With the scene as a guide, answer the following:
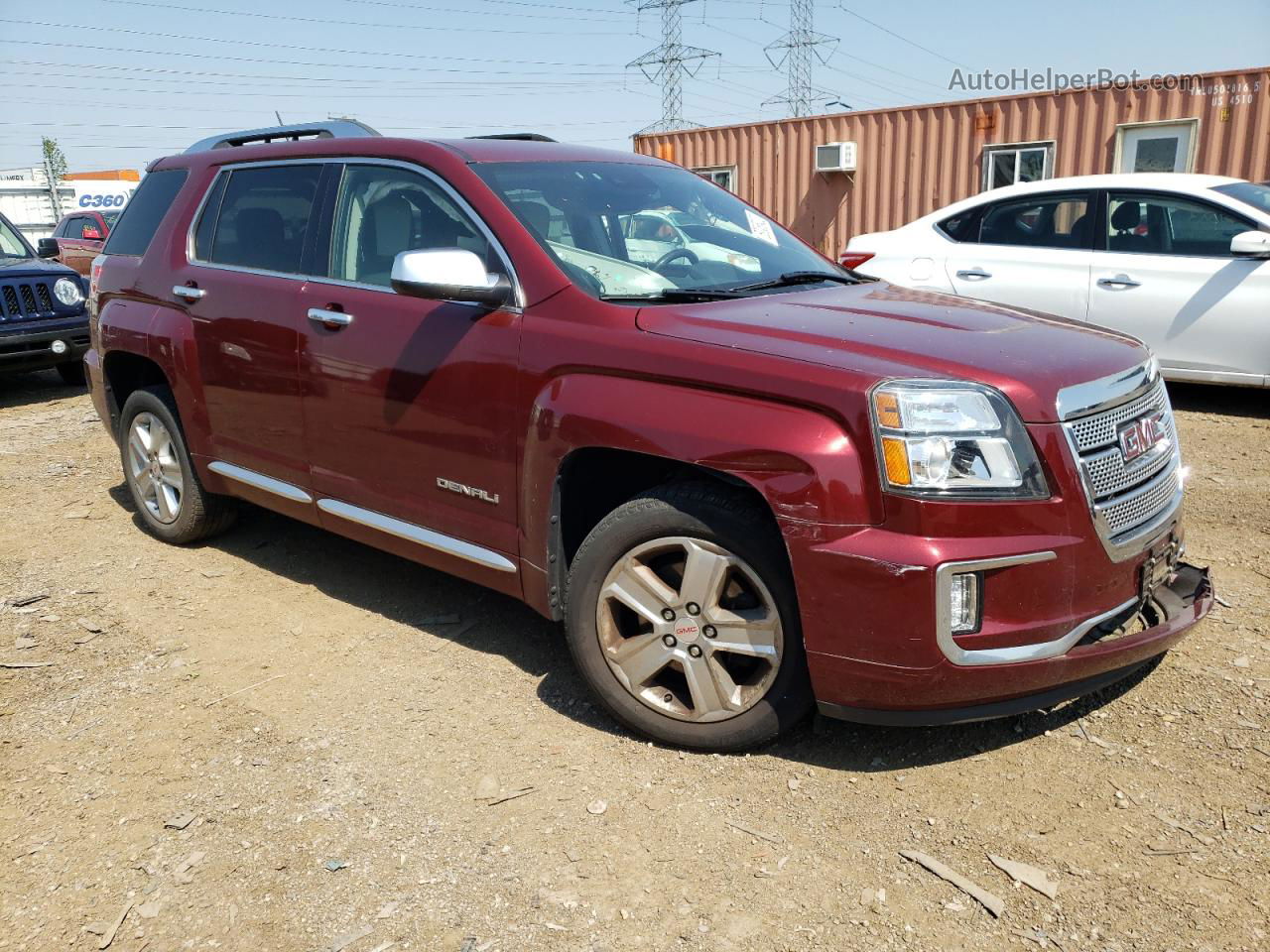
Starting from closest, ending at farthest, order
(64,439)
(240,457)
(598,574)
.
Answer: (598,574) → (240,457) → (64,439)

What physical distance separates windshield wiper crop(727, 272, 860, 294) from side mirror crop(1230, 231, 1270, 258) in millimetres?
3950

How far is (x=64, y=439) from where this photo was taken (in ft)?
24.9

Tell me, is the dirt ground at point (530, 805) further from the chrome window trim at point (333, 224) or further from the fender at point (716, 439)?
the chrome window trim at point (333, 224)

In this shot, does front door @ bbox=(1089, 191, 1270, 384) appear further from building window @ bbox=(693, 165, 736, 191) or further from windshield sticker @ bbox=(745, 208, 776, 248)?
building window @ bbox=(693, 165, 736, 191)

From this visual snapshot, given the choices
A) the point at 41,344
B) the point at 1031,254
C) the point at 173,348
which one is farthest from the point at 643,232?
the point at 41,344

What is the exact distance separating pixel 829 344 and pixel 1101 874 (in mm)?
1459

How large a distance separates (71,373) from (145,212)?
6287 mm

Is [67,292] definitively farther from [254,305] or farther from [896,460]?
[896,460]

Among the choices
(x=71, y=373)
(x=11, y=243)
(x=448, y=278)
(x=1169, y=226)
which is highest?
(x=448, y=278)

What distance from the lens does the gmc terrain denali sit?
247 centimetres

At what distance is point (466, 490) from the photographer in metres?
3.31

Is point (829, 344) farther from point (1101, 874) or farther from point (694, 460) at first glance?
point (1101, 874)

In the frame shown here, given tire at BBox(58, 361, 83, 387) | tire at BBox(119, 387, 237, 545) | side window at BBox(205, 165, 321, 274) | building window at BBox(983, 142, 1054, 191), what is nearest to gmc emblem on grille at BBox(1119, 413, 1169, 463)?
side window at BBox(205, 165, 321, 274)

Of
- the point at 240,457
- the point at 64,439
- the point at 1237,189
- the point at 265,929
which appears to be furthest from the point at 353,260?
the point at 1237,189
